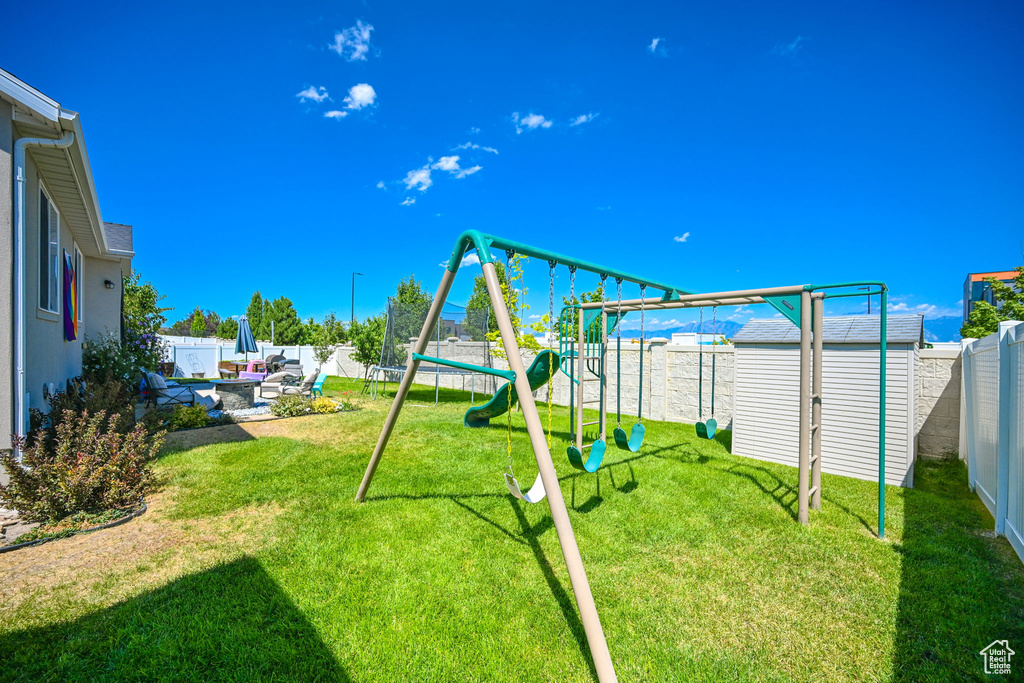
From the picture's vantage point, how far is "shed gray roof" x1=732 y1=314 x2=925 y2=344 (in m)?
5.77

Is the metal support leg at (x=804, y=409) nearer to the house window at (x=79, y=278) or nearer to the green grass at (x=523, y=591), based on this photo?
the green grass at (x=523, y=591)

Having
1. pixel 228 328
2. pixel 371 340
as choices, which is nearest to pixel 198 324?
pixel 228 328

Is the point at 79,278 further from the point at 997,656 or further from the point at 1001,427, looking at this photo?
the point at 1001,427

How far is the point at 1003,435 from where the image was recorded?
146 inches

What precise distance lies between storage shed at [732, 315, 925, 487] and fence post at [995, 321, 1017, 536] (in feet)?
5.89

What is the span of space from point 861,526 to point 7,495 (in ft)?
25.9

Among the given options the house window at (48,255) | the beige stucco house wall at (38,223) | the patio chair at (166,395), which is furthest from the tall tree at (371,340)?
the house window at (48,255)

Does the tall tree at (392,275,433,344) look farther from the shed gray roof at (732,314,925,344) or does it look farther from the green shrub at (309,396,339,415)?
the shed gray roof at (732,314,925,344)

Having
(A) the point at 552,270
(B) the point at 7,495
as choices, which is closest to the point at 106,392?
(B) the point at 7,495

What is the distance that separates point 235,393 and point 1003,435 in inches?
514

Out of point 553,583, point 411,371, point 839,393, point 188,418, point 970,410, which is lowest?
point 553,583

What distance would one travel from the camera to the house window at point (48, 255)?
16.9 ft

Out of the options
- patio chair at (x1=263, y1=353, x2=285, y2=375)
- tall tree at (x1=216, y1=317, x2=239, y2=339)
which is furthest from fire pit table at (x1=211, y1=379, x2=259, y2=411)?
tall tree at (x1=216, y1=317, x2=239, y2=339)

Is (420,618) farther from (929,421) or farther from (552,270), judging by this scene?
(929,421)
